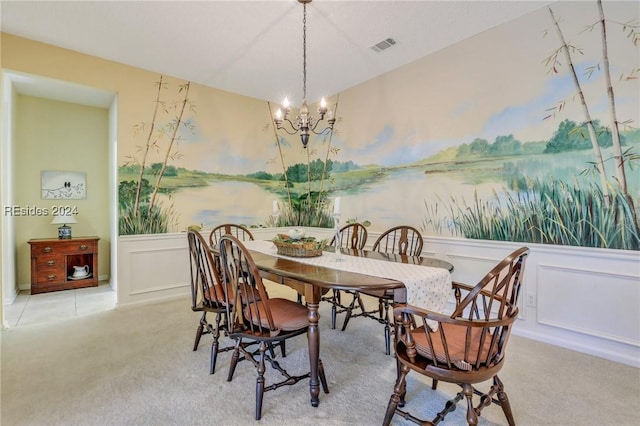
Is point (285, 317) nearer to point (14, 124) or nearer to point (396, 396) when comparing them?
point (396, 396)

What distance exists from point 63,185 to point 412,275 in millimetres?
5057

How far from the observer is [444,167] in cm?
329

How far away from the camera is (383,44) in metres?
3.11

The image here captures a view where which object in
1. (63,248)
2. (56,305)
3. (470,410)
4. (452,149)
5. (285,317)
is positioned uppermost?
(452,149)

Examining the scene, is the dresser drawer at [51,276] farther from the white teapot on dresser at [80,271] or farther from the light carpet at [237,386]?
the light carpet at [237,386]

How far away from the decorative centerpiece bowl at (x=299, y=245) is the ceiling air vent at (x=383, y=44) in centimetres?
211

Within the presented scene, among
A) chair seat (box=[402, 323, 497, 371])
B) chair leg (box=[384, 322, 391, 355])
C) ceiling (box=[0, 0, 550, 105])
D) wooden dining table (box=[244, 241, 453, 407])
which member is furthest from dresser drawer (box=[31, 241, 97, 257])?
chair seat (box=[402, 323, 497, 371])

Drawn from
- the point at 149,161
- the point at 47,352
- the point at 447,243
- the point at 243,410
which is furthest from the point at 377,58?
the point at 47,352

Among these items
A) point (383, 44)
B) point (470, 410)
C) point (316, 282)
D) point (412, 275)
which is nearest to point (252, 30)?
point (383, 44)

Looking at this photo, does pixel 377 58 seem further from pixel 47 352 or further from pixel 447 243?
pixel 47 352

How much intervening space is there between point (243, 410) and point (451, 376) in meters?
1.15

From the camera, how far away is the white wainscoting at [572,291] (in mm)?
2232

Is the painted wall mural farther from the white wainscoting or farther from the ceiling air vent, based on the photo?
the ceiling air vent

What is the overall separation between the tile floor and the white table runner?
2.72m
